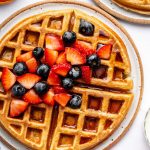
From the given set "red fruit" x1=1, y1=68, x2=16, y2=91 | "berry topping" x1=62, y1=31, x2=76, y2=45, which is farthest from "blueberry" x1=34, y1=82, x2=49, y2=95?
"berry topping" x1=62, y1=31, x2=76, y2=45

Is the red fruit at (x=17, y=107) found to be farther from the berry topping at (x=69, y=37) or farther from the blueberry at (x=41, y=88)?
the berry topping at (x=69, y=37)

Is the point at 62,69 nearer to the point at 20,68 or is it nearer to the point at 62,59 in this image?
the point at 62,59

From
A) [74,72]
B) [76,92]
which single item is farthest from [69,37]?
[76,92]

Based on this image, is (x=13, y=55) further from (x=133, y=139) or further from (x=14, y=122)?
(x=133, y=139)

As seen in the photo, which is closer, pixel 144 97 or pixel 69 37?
pixel 69 37

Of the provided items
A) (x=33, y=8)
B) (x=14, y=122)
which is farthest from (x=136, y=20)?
(x=14, y=122)

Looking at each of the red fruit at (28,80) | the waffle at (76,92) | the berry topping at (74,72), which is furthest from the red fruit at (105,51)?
the red fruit at (28,80)

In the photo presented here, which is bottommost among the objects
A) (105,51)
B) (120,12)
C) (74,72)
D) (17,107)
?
(17,107)
